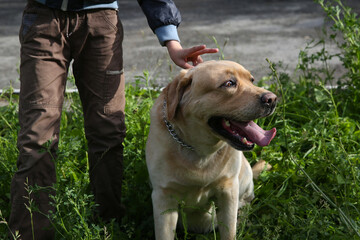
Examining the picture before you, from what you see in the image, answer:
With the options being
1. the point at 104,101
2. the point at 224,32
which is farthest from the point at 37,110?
the point at 224,32

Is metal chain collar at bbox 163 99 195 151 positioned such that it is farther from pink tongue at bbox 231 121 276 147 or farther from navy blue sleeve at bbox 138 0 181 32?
navy blue sleeve at bbox 138 0 181 32

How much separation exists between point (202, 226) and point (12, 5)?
8.42m

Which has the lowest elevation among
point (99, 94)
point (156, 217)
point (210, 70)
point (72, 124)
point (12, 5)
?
point (12, 5)

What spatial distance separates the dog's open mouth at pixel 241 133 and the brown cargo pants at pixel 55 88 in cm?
74

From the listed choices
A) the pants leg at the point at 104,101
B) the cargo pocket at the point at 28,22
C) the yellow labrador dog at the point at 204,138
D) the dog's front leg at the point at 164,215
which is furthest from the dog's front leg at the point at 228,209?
the cargo pocket at the point at 28,22

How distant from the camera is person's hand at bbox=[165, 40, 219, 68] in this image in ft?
9.37

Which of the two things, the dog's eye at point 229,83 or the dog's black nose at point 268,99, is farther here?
the dog's eye at point 229,83

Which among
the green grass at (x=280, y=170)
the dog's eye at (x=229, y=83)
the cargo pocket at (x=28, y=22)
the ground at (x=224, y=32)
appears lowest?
the ground at (x=224, y=32)

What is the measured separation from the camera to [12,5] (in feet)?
33.7

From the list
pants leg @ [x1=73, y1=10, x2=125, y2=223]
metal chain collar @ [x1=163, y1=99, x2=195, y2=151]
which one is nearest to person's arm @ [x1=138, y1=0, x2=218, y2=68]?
pants leg @ [x1=73, y1=10, x2=125, y2=223]

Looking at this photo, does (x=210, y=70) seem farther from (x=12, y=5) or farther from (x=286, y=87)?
(x=12, y=5)

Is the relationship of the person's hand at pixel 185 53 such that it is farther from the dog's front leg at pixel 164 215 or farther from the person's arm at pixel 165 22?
the dog's front leg at pixel 164 215

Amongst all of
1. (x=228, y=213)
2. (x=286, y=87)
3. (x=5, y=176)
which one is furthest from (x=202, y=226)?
(x=286, y=87)

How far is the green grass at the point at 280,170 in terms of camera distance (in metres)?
2.86
